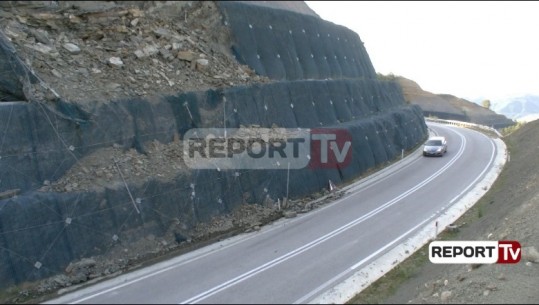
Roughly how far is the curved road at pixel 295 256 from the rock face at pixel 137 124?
109 cm

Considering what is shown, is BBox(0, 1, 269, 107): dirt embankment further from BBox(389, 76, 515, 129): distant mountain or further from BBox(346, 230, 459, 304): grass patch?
BBox(389, 76, 515, 129): distant mountain

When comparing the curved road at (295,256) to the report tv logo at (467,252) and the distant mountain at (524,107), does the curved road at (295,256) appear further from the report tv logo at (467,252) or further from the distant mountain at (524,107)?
the distant mountain at (524,107)

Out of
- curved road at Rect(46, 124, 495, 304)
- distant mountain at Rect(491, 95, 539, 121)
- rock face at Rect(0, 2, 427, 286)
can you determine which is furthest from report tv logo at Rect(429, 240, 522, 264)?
distant mountain at Rect(491, 95, 539, 121)

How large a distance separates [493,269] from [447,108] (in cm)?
6898

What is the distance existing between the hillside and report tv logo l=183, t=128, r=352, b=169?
685cm

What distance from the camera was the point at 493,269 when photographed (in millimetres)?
9867

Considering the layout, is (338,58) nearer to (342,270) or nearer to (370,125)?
(370,125)

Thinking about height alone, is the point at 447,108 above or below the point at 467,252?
above

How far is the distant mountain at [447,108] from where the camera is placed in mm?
70062

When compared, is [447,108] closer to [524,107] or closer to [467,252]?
[524,107]

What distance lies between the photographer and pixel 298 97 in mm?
22656

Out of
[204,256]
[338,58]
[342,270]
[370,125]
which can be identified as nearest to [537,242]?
[342,270]

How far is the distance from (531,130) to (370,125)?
13323 mm

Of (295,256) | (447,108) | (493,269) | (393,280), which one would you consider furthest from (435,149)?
(447,108)
